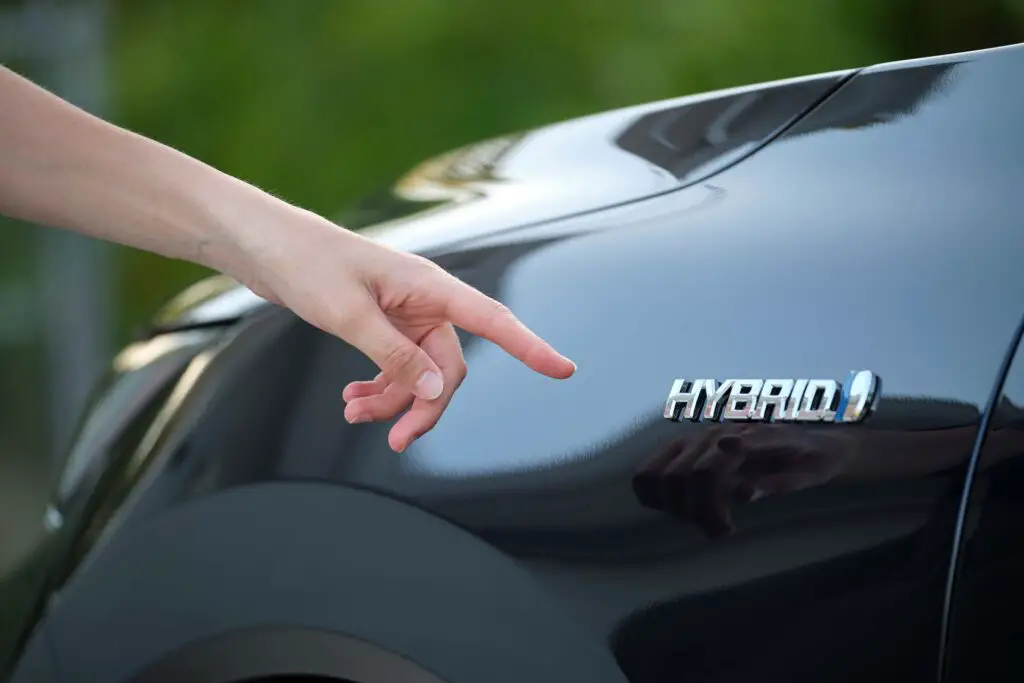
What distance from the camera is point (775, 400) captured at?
1.34m

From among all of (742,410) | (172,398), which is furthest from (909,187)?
(172,398)

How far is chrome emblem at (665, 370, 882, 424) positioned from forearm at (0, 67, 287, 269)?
1.52 ft

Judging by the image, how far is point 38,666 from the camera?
170 cm

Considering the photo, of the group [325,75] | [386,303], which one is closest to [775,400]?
[386,303]

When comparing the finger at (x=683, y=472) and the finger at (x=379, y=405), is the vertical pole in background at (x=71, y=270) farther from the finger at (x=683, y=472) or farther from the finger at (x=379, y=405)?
the finger at (x=683, y=472)

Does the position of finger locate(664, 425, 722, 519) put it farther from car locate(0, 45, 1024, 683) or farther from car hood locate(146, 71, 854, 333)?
car hood locate(146, 71, 854, 333)

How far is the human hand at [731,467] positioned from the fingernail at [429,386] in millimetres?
220

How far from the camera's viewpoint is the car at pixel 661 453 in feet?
4.22

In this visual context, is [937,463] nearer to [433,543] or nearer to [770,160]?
[770,160]

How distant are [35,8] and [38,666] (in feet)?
12.1

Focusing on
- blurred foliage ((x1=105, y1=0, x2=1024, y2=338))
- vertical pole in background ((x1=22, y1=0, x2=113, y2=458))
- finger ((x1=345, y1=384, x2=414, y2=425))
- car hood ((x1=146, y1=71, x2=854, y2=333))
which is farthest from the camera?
vertical pole in background ((x1=22, y1=0, x2=113, y2=458))

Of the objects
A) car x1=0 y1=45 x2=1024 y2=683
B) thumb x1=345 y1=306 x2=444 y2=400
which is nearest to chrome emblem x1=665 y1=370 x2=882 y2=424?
car x1=0 y1=45 x2=1024 y2=683

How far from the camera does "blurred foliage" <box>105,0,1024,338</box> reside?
14.0ft

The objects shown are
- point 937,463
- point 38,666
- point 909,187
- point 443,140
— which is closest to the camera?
point 937,463
